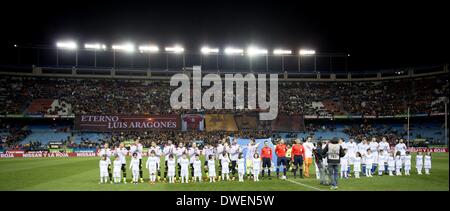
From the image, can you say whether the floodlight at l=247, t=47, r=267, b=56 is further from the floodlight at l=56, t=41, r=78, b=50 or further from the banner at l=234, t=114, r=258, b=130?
the floodlight at l=56, t=41, r=78, b=50

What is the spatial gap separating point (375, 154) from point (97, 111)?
1772 inches

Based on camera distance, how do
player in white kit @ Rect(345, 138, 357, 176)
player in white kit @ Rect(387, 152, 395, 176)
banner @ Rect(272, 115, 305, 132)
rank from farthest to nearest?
banner @ Rect(272, 115, 305, 132)
player in white kit @ Rect(387, 152, 395, 176)
player in white kit @ Rect(345, 138, 357, 176)

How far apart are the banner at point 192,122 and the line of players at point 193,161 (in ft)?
114

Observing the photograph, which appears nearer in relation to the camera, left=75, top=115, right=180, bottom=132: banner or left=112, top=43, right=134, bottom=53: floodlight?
left=75, top=115, right=180, bottom=132: banner

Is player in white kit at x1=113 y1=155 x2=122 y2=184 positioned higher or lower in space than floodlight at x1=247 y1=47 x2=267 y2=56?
lower

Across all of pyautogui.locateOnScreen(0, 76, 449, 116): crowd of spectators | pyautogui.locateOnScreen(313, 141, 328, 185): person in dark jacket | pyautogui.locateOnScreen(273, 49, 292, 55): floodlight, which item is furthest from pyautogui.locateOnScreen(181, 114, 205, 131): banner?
pyautogui.locateOnScreen(313, 141, 328, 185): person in dark jacket

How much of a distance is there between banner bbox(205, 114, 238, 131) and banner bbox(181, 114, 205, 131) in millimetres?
1124

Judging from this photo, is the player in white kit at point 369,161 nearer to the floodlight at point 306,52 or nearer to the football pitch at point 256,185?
Answer: the football pitch at point 256,185

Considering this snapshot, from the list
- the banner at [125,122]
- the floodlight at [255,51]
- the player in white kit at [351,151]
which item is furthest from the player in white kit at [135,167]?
the floodlight at [255,51]

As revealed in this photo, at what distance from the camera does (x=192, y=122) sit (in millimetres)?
57656

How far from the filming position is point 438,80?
62.6 meters

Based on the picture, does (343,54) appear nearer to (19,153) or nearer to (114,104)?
(114,104)

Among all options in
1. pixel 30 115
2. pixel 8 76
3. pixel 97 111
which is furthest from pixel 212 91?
pixel 8 76

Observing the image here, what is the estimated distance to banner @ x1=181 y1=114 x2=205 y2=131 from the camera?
5750 centimetres
